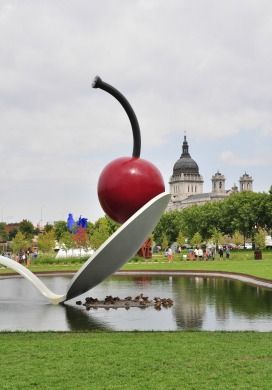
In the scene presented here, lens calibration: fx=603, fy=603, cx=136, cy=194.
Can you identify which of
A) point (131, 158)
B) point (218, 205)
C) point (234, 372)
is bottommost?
point (234, 372)

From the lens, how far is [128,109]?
51.9 feet

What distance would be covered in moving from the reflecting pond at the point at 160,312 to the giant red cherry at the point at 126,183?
2668mm

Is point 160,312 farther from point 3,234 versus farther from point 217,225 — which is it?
point 3,234

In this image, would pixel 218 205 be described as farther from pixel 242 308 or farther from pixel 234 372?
pixel 234 372

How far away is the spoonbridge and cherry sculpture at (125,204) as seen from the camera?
14539mm

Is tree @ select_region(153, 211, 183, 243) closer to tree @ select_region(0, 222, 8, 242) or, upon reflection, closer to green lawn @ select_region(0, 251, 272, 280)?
green lawn @ select_region(0, 251, 272, 280)

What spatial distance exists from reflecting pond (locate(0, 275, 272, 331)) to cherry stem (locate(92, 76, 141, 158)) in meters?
4.17

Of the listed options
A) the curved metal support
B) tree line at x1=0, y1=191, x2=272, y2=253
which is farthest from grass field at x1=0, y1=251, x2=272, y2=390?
tree line at x1=0, y1=191, x2=272, y2=253

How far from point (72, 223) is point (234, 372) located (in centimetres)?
6469

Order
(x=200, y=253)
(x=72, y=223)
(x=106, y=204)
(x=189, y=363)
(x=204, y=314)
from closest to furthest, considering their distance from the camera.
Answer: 1. (x=189, y=363)
2. (x=204, y=314)
3. (x=106, y=204)
4. (x=200, y=253)
5. (x=72, y=223)

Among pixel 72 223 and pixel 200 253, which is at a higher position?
pixel 72 223

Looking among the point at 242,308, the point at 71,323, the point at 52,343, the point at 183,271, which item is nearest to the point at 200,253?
the point at 183,271

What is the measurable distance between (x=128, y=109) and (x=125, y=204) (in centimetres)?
261

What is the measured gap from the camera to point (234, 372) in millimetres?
7738
